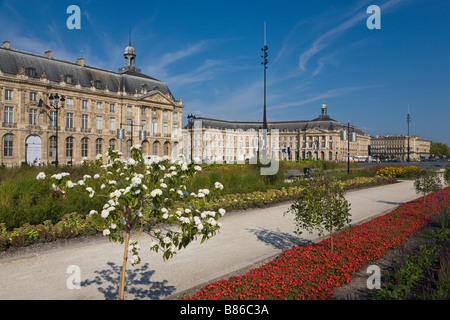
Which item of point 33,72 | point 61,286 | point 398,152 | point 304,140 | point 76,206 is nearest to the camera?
point 61,286

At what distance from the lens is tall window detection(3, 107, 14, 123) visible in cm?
4206

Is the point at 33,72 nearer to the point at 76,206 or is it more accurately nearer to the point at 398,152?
the point at 76,206

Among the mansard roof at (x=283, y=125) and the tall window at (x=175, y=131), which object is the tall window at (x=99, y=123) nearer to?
the tall window at (x=175, y=131)

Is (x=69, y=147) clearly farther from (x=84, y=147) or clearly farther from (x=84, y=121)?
(x=84, y=121)

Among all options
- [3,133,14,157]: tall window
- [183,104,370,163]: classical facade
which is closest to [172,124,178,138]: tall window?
[183,104,370,163]: classical facade

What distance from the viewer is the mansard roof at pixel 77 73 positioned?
4278 centimetres

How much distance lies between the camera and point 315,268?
5441 mm

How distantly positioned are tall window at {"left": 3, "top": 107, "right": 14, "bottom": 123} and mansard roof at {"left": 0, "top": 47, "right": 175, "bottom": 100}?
501 centimetres

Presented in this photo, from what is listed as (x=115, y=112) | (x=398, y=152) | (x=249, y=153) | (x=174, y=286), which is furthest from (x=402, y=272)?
(x=398, y=152)

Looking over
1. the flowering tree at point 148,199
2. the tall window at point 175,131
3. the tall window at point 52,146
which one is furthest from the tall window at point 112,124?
the flowering tree at point 148,199

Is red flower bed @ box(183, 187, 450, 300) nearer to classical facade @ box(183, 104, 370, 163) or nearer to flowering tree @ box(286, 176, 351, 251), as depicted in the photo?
flowering tree @ box(286, 176, 351, 251)

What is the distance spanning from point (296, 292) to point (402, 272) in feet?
6.77

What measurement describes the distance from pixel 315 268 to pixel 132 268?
138 inches

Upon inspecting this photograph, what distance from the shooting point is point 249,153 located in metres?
114
